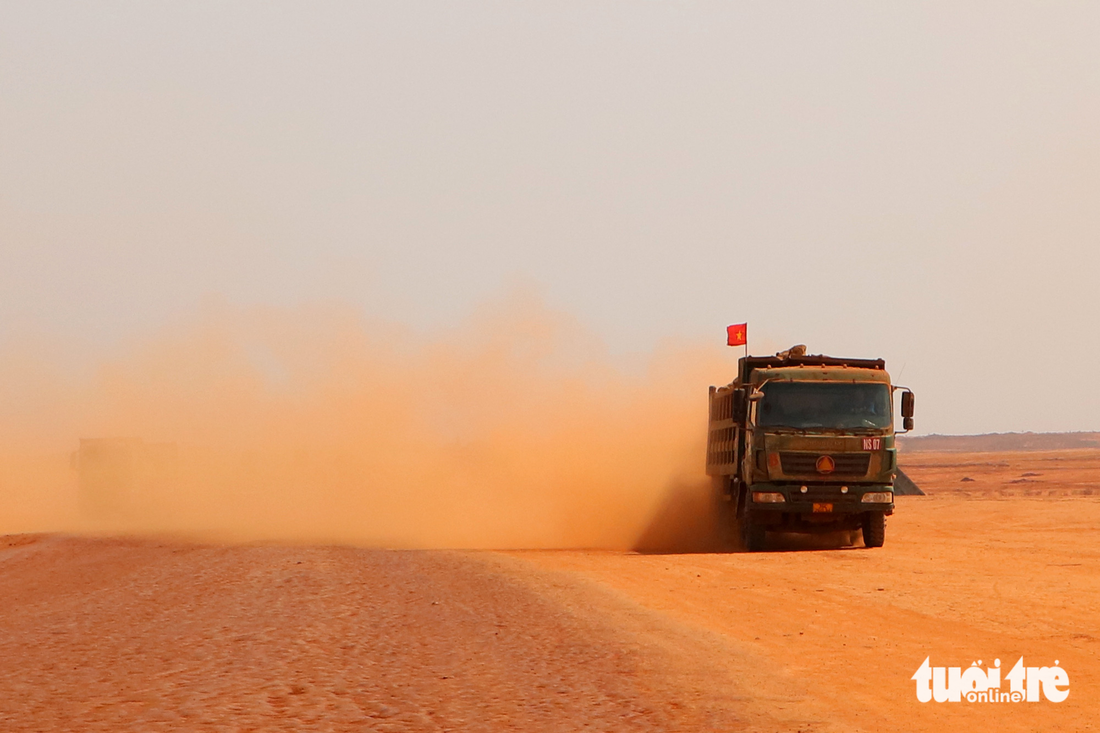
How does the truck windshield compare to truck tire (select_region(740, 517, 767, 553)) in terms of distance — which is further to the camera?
truck tire (select_region(740, 517, 767, 553))

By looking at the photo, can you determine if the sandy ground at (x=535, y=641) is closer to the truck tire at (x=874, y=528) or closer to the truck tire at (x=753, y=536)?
the truck tire at (x=753, y=536)

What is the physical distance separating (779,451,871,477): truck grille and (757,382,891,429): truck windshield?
1.75 feet

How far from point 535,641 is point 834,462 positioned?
12.6m

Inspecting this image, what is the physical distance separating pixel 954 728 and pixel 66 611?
10.4 metres

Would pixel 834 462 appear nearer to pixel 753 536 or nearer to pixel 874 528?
pixel 874 528

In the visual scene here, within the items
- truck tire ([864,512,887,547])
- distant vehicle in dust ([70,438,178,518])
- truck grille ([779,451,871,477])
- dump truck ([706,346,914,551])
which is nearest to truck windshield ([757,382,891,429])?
dump truck ([706,346,914,551])

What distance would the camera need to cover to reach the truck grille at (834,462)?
23.6 meters

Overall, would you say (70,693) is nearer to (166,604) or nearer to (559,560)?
(166,604)

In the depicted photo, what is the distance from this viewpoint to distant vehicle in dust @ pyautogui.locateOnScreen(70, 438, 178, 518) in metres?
46.1

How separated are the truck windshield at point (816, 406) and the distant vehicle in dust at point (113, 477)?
2810 centimetres

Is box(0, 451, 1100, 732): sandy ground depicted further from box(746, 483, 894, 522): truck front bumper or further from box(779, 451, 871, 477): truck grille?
box(779, 451, 871, 477): truck grille

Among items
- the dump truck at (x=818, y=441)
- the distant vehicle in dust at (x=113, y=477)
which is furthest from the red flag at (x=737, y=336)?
the distant vehicle in dust at (x=113, y=477)

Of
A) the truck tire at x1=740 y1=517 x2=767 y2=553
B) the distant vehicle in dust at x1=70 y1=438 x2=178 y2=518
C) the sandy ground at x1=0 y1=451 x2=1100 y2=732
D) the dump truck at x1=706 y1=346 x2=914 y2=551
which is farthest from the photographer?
the distant vehicle in dust at x1=70 y1=438 x2=178 y2=518

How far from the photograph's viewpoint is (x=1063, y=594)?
15.5 meters
